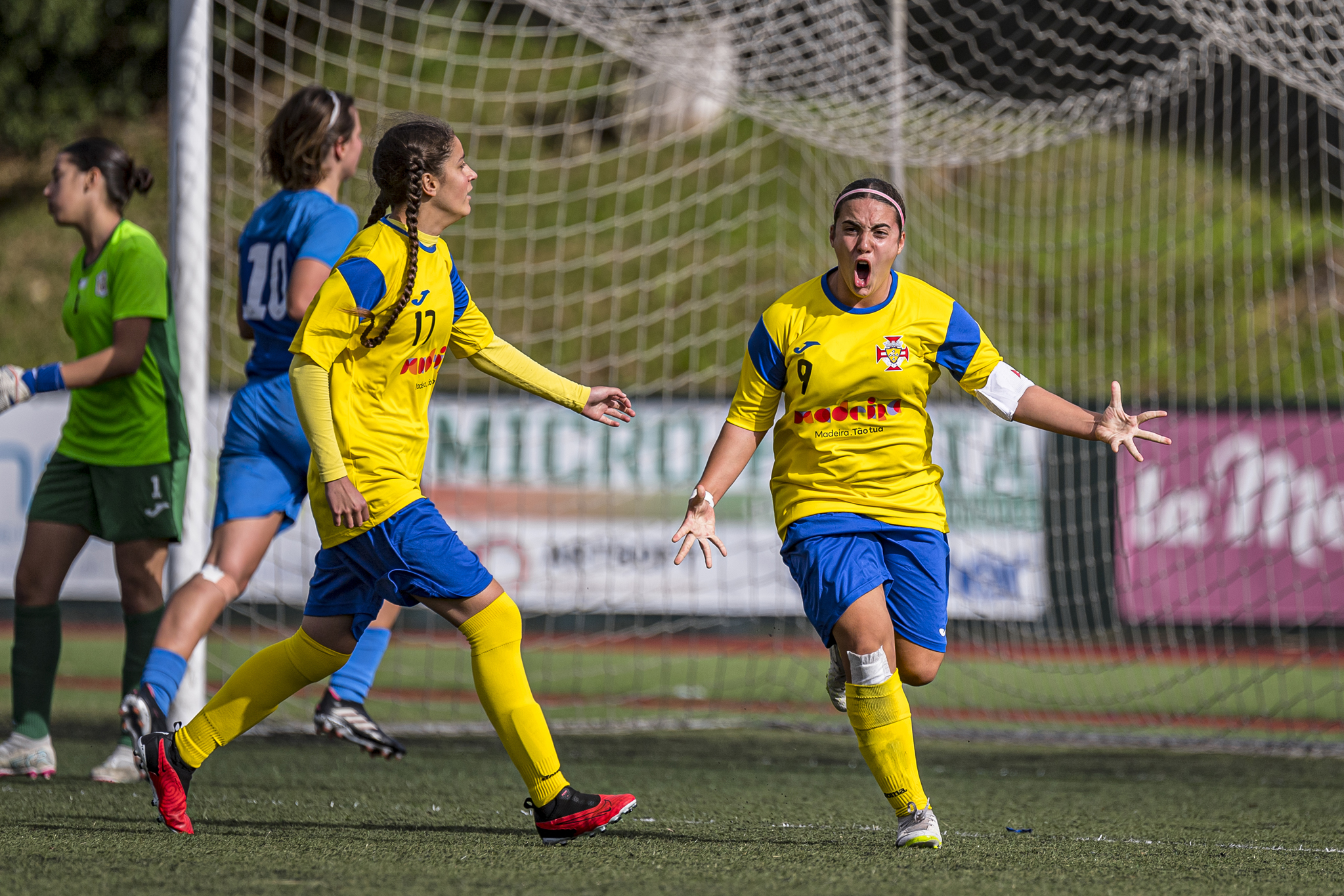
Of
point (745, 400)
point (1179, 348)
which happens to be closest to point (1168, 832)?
point (745, 400)

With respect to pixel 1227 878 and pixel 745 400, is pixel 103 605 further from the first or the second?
pixel 1227 878

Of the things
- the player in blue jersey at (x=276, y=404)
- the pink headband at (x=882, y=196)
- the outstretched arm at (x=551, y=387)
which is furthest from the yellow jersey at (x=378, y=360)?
the pink headband at (x=882, y=196)

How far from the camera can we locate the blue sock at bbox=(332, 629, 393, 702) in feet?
14.3

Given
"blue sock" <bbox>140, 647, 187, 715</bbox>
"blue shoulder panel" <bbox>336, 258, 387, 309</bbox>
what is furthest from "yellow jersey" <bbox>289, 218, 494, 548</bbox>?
"blue sock" <bbox>140, 647, 187, 715</bbox>

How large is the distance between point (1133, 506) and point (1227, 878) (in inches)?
261

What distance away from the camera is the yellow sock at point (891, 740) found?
3.34 meters

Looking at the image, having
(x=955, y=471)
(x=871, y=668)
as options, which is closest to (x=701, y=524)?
(x=871, y=668)

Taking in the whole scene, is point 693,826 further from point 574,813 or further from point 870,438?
point 870,438

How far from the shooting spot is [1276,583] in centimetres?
953

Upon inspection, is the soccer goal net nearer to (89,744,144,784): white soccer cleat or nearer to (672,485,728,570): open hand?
(89,744,144,784): white soccer cleat

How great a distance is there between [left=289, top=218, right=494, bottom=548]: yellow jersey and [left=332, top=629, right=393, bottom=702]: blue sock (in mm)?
1195

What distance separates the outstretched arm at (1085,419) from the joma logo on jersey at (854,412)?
1.13 ft

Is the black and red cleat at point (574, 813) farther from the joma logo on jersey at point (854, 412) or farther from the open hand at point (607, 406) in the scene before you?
the joma logo on jersey at point (854, 412)

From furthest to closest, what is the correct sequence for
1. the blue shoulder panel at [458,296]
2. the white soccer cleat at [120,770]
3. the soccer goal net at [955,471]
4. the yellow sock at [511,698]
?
the soccer goal net at [955,471]
the white soccer cleat at [120,770]
the blue shoulder panel at [458,296]
the yellow sock at [511,698]
